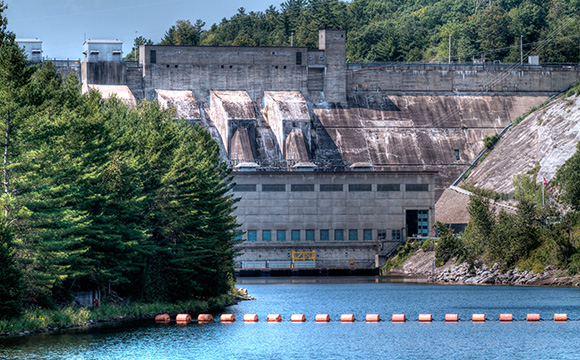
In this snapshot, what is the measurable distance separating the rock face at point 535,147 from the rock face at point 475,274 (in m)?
20.1

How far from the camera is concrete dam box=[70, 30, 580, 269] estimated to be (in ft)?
495

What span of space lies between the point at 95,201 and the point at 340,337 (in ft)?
64.5

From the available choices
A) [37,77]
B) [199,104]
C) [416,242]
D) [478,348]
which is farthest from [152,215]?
[199,104]

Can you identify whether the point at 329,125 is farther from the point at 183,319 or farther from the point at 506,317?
the point at 183,319

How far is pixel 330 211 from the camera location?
497ft

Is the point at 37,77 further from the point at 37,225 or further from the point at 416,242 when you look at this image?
the point at 416,242

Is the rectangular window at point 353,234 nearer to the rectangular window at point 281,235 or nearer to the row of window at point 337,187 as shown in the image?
the row of window at point 337,187

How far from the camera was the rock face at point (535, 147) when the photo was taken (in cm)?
15475

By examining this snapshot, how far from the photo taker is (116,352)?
53500 mm

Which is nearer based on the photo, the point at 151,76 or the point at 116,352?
the point at 116,352

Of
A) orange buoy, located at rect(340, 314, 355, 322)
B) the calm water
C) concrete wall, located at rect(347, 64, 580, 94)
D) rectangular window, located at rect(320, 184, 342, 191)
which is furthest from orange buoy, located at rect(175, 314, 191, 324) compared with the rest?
concrete wall, located at rect(347, 64, 580, 94)

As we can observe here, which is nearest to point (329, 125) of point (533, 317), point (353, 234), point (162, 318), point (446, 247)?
point (353, 234)

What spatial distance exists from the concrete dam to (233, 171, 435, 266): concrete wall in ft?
0.48

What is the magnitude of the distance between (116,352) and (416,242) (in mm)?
100067
